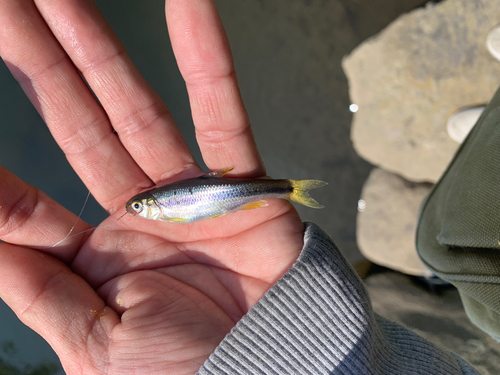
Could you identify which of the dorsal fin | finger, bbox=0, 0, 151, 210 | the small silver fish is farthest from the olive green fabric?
finger, bbox=0, 0, 151, 210

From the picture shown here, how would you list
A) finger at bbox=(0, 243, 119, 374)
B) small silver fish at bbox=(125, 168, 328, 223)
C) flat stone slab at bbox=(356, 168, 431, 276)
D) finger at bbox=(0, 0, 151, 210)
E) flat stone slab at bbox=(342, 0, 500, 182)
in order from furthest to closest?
flat stone slab at bbox=(356, 168, 431, 276) < flat stone slab at bbox=(342, 0, 500, 182) < small silver fish at bbox=(125, 168, 328, 223) < finger at bbox=(0, 0, 151, 210) < finger at bbox=(0, 243, 119, 374)

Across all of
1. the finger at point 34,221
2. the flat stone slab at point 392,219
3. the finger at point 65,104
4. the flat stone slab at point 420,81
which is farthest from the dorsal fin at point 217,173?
the flat stone slab at point 392,219

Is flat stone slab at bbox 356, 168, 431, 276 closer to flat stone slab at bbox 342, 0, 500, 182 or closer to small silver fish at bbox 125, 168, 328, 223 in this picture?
flat stone slab at bbox 342, 0, 500, 182

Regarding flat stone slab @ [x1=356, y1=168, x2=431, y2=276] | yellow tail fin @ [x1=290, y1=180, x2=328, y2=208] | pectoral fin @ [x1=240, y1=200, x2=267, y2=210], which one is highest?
pectoral fin @ [x1=240, y1=200, x2=267, y2=210]

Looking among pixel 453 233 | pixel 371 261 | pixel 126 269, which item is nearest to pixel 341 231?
pixel 371 261

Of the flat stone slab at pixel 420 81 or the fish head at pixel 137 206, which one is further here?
the flat stone slab at pixel 420 81

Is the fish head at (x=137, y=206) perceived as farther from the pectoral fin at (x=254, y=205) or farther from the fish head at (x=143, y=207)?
the pectoral fin at (x=254, y=205)

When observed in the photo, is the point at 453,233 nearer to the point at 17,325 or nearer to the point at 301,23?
the point at 301,23

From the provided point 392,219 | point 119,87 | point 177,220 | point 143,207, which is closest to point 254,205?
point 177,220
